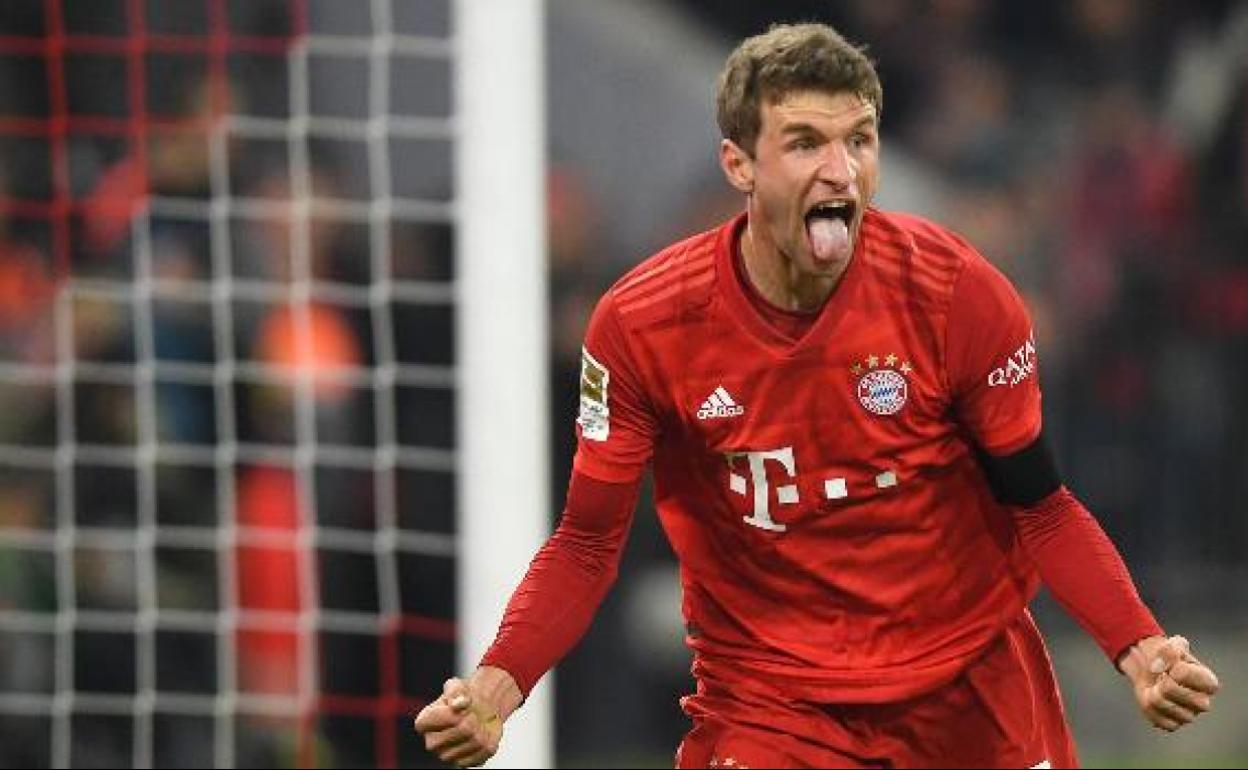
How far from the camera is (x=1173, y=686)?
3779 mm

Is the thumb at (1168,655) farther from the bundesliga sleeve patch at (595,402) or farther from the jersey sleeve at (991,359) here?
→ the bundesliga sleeve patch at (595,402)

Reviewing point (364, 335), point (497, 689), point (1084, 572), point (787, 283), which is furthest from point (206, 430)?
point (1084, 572)

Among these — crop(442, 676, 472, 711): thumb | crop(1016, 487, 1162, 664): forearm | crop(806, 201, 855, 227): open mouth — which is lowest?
crop(442, 676, 472, 711): thumb

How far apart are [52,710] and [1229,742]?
3.34 meters

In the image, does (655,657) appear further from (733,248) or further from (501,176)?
(733,248)

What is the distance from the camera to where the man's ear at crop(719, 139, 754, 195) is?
4.04m

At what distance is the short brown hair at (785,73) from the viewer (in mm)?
3939

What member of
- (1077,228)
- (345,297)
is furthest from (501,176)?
(1077,228)

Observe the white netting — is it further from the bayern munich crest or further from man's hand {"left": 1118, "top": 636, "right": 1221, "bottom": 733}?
man's hand {"left": 1118, "top": 636, "right": 1221, "bottom": 733}

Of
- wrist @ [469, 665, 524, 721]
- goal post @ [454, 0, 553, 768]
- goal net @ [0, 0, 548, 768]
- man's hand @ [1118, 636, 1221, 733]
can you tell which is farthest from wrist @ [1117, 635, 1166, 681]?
goal net @ [0, 0, 548, 768]

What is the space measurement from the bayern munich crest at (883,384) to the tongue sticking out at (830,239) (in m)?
0.18

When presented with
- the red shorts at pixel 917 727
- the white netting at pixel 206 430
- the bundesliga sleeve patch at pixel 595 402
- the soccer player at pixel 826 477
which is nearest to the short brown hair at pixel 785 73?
the soccer player at pixel 826 477

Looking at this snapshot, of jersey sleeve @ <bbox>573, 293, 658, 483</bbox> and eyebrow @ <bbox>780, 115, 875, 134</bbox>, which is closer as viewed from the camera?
eyebrow @ <bbox>780, 115, 875, 134</bbox>

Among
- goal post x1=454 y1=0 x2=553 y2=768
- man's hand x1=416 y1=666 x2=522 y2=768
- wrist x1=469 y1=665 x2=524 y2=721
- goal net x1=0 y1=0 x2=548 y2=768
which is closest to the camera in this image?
man's hand x1=416 y1=666 x2=522 y2=768
